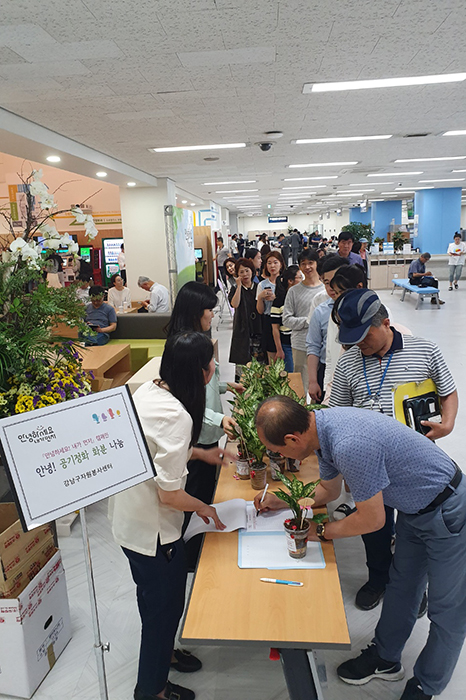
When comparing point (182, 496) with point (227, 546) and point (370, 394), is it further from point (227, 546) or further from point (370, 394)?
point (370, 394)

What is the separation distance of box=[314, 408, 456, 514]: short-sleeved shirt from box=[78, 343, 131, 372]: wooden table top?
12.3 feet

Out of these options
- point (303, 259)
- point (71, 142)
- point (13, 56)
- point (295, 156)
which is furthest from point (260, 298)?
point (295, 156)

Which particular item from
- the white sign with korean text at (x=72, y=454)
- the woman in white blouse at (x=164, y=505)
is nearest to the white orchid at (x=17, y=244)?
the woman in white blouse at (x=164, y=505)

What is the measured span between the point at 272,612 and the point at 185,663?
100 cm

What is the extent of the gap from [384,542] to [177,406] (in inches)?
59.0

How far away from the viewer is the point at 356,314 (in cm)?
225

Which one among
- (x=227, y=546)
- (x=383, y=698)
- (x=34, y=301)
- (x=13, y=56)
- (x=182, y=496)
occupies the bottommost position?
(x=383, y=698)

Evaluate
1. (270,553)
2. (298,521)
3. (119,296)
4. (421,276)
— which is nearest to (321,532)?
(298,521)

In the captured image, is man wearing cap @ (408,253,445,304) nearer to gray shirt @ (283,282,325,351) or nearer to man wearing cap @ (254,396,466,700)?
gray shirt @ (283,282,325,351)

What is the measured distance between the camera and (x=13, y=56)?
3.54m

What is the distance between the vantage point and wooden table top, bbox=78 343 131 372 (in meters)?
5.27

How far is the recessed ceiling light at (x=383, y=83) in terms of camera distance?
15.0ft

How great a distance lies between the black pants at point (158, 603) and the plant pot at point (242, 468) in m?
0.50

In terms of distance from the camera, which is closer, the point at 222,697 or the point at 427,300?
the point at 222,697
